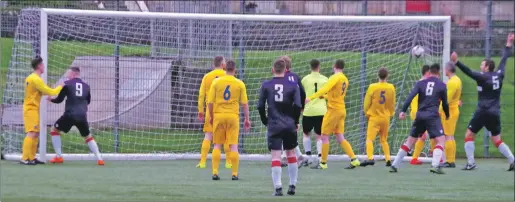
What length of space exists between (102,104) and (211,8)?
3042 mm

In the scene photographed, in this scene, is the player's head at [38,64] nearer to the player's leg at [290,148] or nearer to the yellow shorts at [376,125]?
the yellow shorts at [376,125]

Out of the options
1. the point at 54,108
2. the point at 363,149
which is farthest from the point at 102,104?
the point at 363,149

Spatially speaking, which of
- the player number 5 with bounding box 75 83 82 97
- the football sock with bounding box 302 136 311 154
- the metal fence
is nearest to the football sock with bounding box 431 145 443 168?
the football sock with bounding box 302 136 311 154

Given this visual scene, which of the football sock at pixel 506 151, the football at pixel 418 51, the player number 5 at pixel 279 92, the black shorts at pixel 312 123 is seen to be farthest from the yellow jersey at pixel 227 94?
the football at pixel 418 51

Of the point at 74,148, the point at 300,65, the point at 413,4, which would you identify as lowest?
the point at 74,148

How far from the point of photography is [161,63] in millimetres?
18906

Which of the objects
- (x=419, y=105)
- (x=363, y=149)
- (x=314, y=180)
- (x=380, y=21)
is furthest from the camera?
(x=363, y=149)

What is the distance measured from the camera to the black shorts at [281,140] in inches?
493

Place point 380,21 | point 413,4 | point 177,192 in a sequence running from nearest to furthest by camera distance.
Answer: point 177,192
point 380,21
point 413,4

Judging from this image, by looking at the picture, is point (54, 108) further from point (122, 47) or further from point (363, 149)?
point (363, 149)

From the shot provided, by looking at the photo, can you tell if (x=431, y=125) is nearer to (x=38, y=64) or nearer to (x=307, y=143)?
(x=307, y=143)

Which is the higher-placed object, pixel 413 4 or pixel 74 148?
pixel 413 4

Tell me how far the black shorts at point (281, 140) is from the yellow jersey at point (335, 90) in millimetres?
3841

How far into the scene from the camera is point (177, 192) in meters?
12.3
